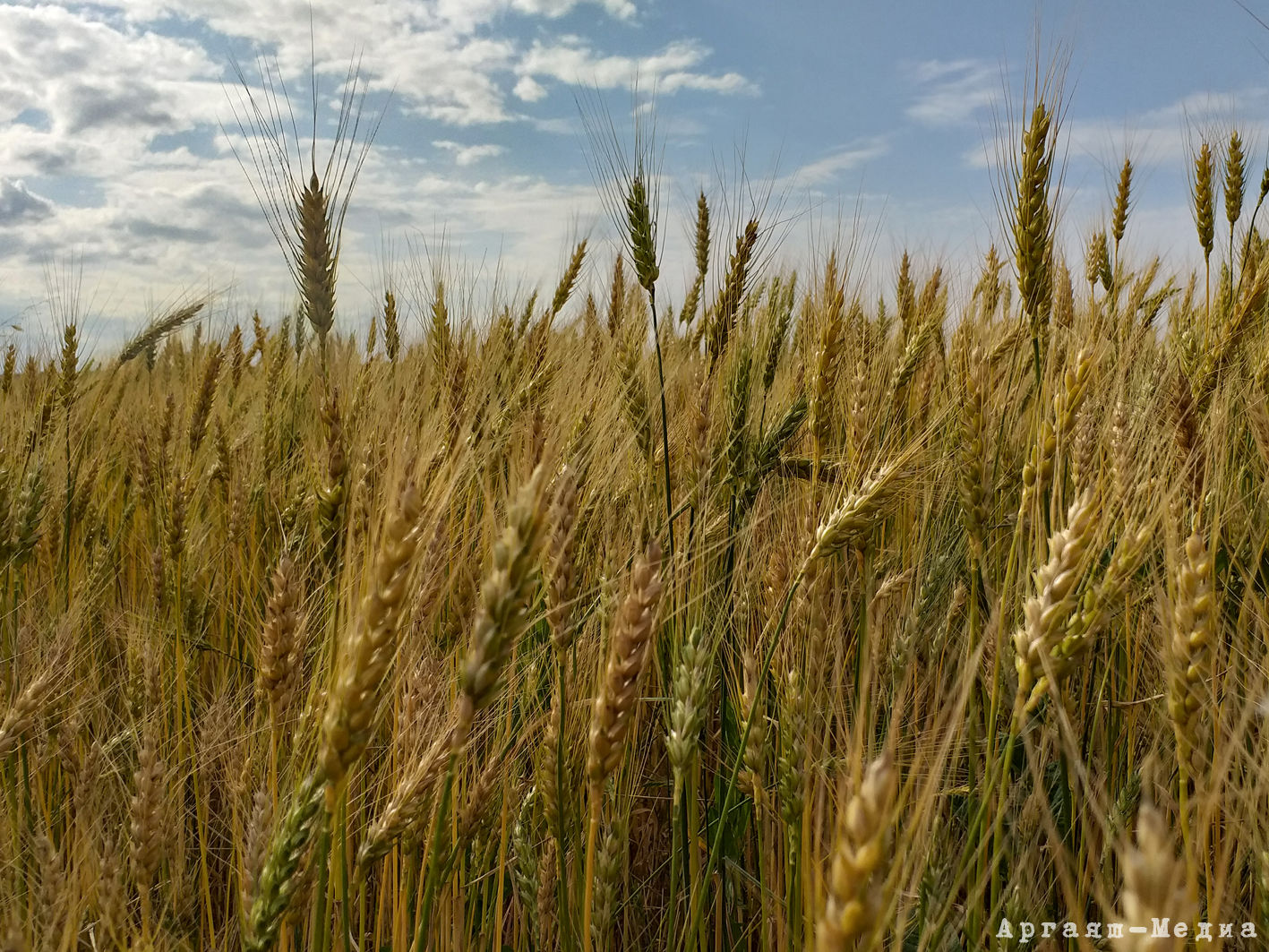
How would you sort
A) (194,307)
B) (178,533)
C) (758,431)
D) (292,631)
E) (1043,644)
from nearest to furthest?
1. (1043,644)
2. (292,631)
3. (758,431)
4. (178,533)
5. (194,307)

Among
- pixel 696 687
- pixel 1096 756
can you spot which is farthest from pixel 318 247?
pixel 1096 756

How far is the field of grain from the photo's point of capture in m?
1.00

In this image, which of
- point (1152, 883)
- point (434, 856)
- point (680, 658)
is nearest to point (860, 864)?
point (1152, 883)

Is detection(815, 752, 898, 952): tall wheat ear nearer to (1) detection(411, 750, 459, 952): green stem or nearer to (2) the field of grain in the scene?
(2) the field of grain

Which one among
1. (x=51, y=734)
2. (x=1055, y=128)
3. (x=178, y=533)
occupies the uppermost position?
(x=1055, y=128)

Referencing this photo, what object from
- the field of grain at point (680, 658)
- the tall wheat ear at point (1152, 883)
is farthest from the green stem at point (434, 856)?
the tall wheat ear at point (1152, 883)

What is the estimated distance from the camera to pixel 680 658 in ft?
5.24

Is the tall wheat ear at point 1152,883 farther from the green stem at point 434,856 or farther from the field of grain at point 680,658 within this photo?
the green stem at point 434,856

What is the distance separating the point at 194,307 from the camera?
5.03 metres

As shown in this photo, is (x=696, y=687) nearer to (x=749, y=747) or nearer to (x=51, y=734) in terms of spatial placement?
(x=749, y=747)

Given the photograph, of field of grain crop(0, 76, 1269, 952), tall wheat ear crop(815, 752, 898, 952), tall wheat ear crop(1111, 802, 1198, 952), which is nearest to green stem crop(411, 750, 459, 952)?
field of grain crop(0, 76, 1269, 952)

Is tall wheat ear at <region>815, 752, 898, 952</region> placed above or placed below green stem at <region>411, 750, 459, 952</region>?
above

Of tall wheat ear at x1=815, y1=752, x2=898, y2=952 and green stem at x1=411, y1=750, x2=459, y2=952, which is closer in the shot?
tall wheat ear at x1=815, y1=752, x2=898, y2=952

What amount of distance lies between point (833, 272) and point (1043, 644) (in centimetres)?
148
